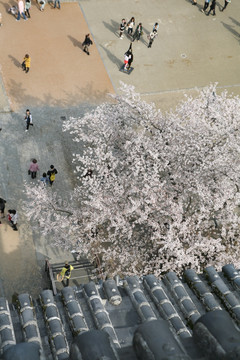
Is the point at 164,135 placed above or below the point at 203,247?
above

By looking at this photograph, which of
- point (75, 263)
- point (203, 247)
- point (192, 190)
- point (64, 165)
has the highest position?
point (192, 190)

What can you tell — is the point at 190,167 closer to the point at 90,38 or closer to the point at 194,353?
the point at 194,353

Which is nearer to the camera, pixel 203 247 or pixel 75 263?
pixel 203 247

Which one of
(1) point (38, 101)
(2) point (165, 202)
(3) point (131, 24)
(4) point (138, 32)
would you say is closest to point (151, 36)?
(4) point (138, 32)

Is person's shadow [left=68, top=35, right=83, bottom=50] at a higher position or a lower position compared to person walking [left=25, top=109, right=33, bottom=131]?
higher

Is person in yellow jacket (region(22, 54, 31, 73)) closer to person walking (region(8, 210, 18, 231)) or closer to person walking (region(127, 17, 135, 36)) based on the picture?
person walking (region(127, 17, 135, 36))

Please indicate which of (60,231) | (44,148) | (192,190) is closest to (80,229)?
(60,231)

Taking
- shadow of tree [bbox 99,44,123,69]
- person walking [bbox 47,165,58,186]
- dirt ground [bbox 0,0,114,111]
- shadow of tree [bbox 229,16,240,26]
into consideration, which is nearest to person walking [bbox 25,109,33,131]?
dirt ground [bbox 0,0,114,111]

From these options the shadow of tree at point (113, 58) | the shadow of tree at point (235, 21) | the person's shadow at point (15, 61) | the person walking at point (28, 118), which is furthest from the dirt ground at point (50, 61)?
the shadow of tree at point (235, 21)
